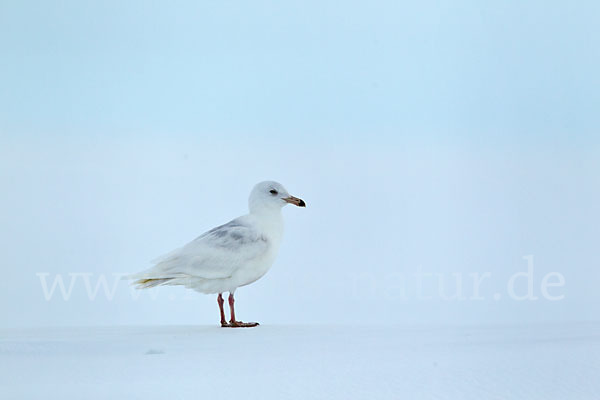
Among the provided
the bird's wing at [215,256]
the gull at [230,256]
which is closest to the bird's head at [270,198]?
the gull at [230,256]

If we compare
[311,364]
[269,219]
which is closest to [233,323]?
[269,219]

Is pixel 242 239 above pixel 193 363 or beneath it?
above

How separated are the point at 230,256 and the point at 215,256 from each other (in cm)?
10

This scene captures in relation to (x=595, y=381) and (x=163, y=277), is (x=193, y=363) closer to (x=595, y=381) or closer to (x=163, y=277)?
(x=163, y=277)

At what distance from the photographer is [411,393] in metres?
4.02

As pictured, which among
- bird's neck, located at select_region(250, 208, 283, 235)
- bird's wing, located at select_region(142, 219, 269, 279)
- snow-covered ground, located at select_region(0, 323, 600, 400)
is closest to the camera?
snow-covered ground, located at select_region(0, 323, 600, 400)

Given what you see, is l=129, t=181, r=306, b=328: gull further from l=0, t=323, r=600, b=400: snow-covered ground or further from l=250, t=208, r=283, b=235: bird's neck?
l=0, t=323, r=600, b=400: snow-covered ground

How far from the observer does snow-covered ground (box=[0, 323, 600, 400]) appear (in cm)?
406

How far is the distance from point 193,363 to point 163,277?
1497mm

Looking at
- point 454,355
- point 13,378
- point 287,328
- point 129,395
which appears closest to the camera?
point 129,395

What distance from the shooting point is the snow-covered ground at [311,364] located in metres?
4.06

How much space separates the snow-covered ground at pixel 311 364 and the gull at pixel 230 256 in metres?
0.45

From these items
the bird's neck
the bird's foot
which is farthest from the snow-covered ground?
the bird's neck

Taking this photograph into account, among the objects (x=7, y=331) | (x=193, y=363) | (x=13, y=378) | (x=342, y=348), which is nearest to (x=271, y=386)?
(x=193, y=363)
